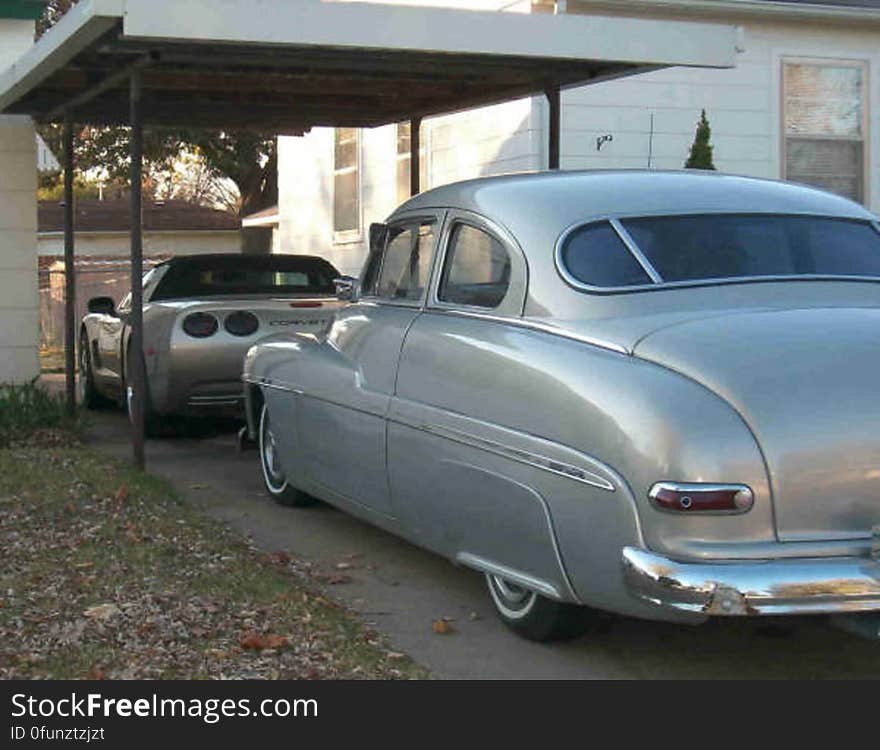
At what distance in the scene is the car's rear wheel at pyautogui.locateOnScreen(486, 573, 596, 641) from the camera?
17.3ft

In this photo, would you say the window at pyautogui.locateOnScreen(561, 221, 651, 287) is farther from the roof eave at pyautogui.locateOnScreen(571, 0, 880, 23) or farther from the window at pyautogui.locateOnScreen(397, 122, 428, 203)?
the window at pyautogui.locateOnScreen(397, 122, 428, 203)

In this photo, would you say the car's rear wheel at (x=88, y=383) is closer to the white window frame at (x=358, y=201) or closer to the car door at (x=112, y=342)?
the car door at (x=112, y=342)

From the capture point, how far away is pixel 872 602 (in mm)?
4359

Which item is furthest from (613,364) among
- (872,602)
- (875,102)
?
(875,102)

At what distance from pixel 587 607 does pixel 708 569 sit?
3.22ft

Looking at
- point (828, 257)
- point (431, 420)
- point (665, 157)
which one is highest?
point (665, 157)

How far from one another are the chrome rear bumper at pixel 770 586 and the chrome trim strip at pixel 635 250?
1.40 meters

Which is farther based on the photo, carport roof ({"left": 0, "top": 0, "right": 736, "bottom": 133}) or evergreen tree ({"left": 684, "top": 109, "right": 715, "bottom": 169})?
evergreen tree ({"left": 684, "top": 109, "right": 715, "bottom": 169})

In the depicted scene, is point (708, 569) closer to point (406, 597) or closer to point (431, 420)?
point (431, 420)

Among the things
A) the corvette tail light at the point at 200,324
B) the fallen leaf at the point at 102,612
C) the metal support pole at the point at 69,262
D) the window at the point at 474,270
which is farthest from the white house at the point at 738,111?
the fallen leaf at the point at 102,612

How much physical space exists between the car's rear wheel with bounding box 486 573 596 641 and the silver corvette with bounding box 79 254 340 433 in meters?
3.91

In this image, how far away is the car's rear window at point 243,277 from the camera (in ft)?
35.2

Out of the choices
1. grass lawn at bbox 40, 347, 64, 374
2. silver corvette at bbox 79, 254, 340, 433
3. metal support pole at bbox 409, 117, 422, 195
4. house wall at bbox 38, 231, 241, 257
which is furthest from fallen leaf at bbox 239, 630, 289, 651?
house wall at bbox 38, 231, 241, 257

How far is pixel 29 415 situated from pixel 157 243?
70.4ft
